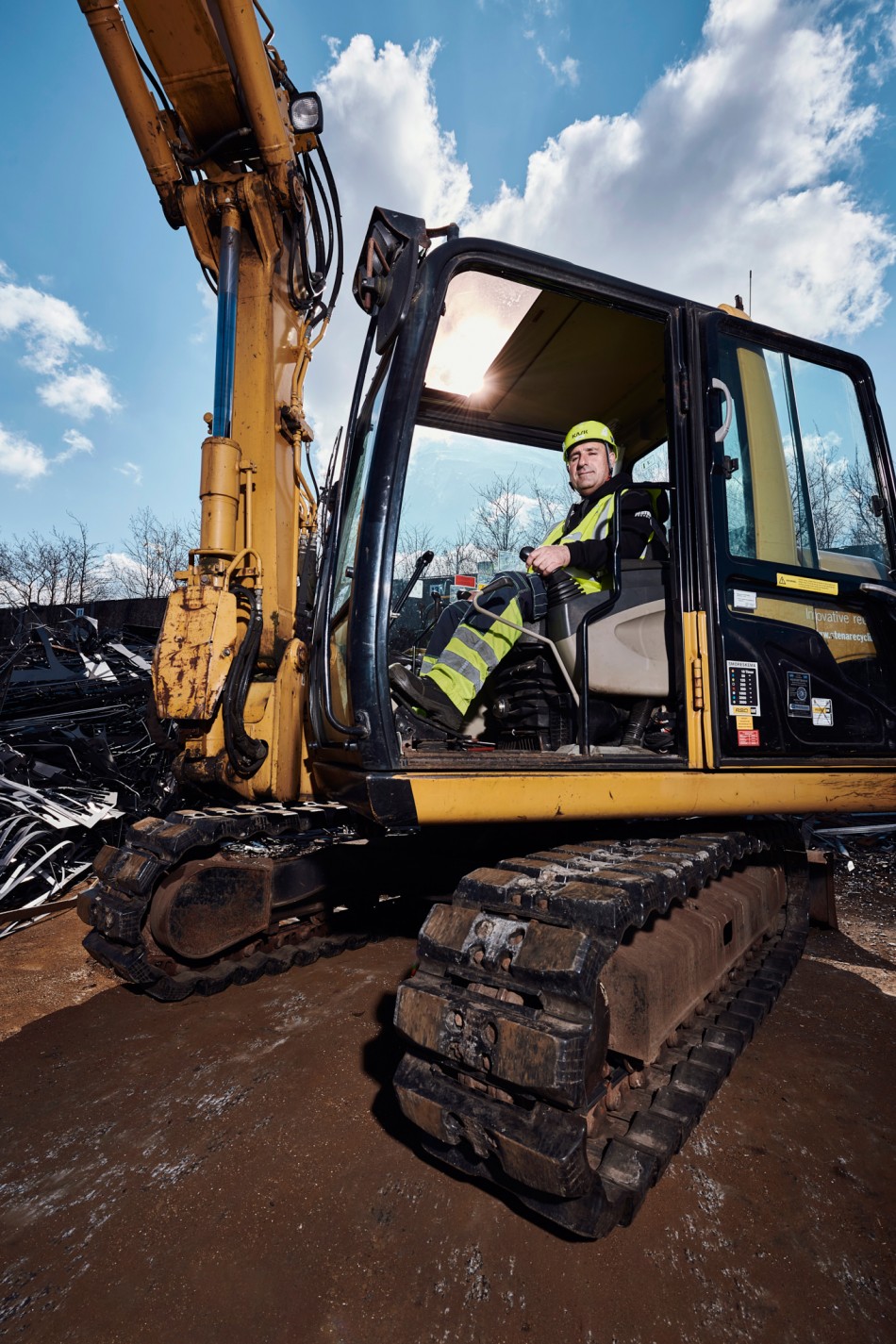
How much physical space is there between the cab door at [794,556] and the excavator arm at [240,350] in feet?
6.56

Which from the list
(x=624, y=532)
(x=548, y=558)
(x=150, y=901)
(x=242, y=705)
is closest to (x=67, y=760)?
(x=150, y=901)

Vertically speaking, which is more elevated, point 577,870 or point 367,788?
point 367,788

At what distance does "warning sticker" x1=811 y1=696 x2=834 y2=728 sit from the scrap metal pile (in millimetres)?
2968

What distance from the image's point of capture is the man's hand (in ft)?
8.75

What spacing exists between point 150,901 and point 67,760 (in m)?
3.22

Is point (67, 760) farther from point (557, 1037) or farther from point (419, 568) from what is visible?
point (557, 1037)

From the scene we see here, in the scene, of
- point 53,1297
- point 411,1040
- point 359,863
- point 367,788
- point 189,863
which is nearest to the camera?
point 53,1297

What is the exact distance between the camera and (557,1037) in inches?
61.9

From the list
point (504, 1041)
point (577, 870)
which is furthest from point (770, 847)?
point (504, 1041)

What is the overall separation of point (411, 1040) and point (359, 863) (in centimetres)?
196

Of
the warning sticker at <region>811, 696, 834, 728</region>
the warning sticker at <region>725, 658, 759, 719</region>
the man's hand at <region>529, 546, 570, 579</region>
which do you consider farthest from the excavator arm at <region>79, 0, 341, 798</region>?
the warning sticker at <region>811, 696, 834, 728</region>

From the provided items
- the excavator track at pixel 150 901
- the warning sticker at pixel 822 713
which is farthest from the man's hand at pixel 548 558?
the excavator track at pixel 150 901

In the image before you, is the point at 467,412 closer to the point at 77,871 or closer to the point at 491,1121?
the point at 491,1121

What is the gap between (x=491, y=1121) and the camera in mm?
1667
